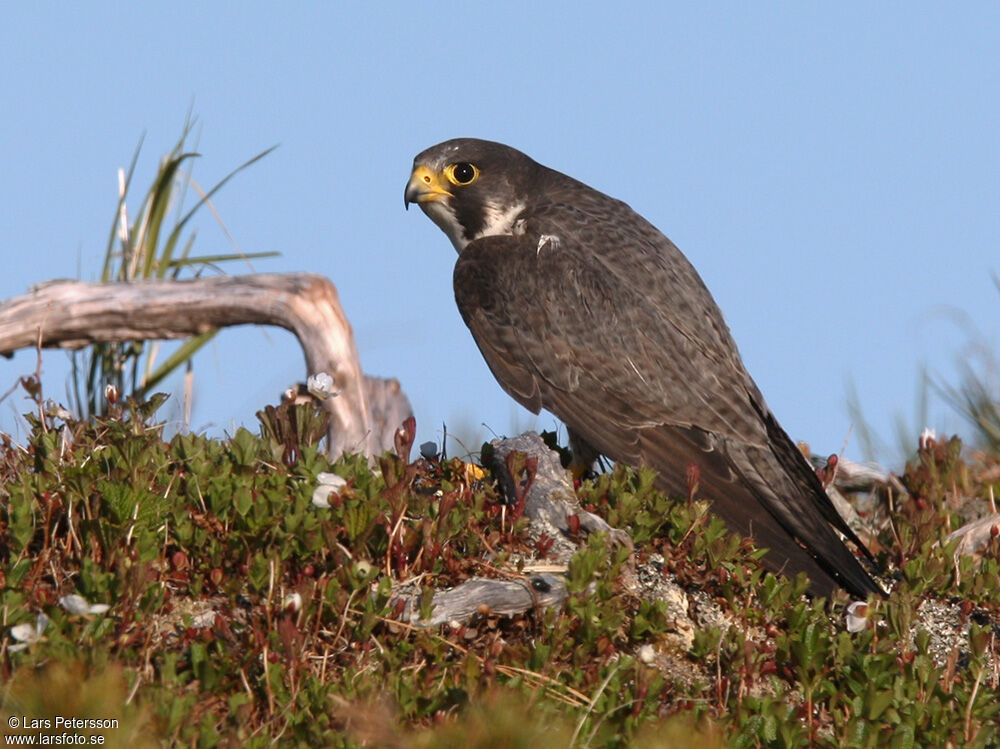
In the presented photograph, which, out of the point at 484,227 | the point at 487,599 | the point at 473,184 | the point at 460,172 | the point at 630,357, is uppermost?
the point at 460,172

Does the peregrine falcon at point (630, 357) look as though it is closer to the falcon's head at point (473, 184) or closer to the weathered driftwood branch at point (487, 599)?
the falcon's head at point (473, 184)

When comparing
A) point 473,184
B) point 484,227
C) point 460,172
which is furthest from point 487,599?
point 460,172

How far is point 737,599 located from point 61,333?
20.6 ft

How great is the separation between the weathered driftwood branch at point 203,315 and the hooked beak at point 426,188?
2.09m

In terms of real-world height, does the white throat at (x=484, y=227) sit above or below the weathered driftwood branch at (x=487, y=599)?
above

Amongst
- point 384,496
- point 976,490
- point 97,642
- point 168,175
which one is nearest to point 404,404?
point 168,175

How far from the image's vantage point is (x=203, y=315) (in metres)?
9.97

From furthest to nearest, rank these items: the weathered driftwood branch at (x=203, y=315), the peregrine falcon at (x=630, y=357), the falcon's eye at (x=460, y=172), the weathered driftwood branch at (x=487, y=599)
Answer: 1. the weathered driftwood branch at (x=203, y=315)
2. the falcon's eye at (x=460, y=172)
3. the peregrine falcon at (x=630, y=357)
4. the weathered driftwood branch at (x=487, y=599)

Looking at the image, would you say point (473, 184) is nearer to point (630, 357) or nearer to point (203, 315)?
point (630, 357)

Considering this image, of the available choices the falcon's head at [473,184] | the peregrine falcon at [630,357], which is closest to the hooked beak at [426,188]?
the falcon's head at [473,184]

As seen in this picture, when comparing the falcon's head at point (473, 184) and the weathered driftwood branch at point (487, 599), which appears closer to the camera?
the weathered driftwood branch at point (487, 599)

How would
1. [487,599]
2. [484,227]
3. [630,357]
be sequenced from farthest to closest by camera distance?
[484,227] → [630,357] → [487,599]

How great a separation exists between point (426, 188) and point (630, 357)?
196 cm

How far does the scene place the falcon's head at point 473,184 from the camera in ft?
26.3
